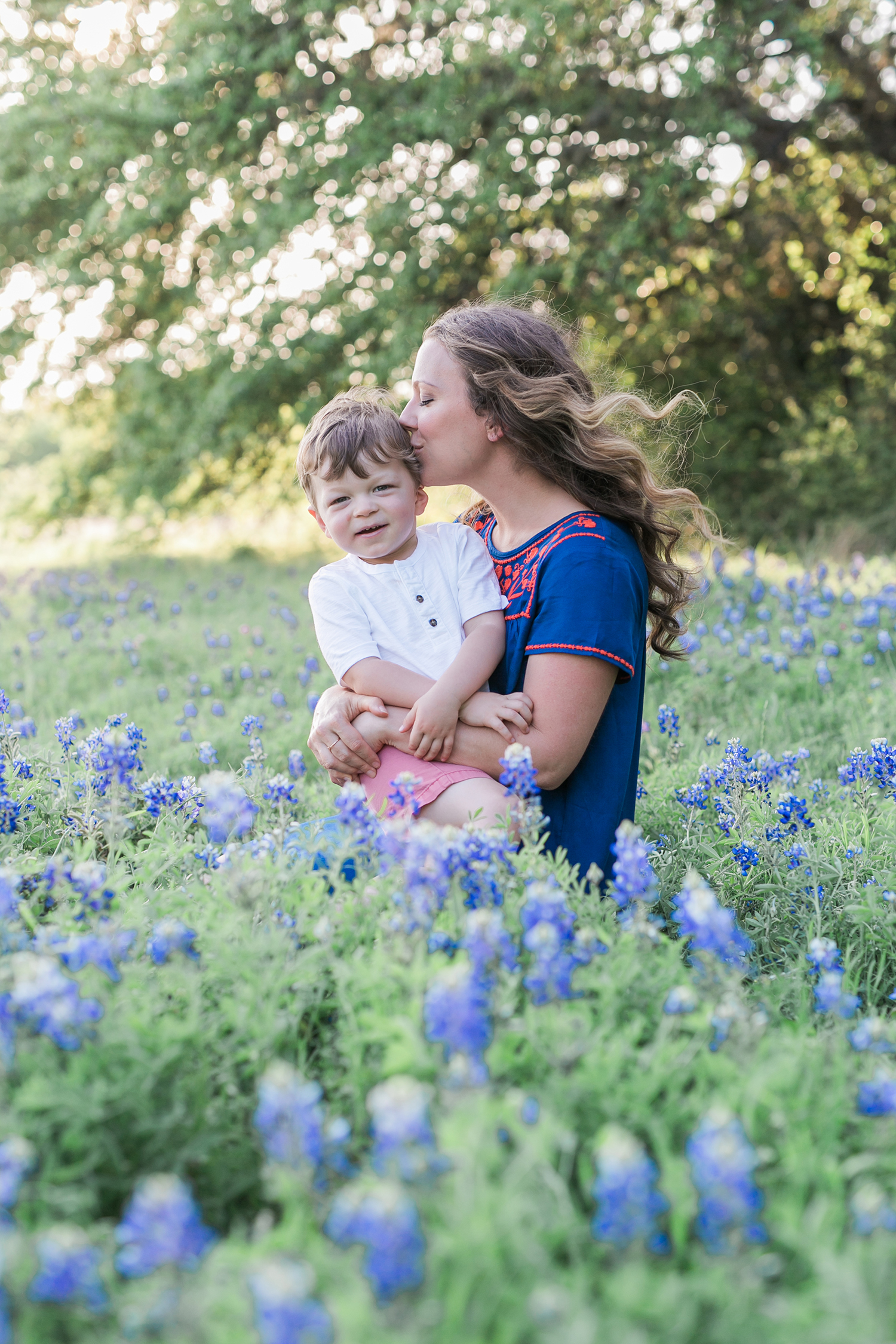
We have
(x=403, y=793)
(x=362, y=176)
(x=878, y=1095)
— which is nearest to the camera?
(x=878, y=1095)

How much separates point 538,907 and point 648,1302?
0.65 m

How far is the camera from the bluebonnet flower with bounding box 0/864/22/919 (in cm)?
180

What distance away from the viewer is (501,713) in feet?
8.65

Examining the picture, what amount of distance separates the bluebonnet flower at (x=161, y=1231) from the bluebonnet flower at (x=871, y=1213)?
79cm

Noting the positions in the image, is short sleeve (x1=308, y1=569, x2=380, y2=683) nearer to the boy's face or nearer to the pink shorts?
the boy's face

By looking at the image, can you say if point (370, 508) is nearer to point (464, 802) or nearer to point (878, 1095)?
point (464, 802)

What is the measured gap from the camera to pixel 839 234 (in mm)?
12844

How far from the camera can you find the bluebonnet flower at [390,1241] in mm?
1056

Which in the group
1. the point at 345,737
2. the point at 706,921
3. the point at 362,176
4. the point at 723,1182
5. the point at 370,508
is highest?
the point at 362,176

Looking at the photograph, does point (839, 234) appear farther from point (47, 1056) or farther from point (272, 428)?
point (47, 1056)

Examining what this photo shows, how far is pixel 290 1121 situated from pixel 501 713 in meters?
1.49

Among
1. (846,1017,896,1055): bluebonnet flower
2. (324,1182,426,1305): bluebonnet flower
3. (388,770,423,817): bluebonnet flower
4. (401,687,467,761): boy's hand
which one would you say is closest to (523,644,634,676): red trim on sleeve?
(401,687,467,761): boy's hand

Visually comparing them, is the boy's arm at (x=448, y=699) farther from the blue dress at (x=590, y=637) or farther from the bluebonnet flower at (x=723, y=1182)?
the bluebonnet flower at (x=723, y=1182)

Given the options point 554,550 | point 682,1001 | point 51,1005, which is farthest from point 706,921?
point 554,550
